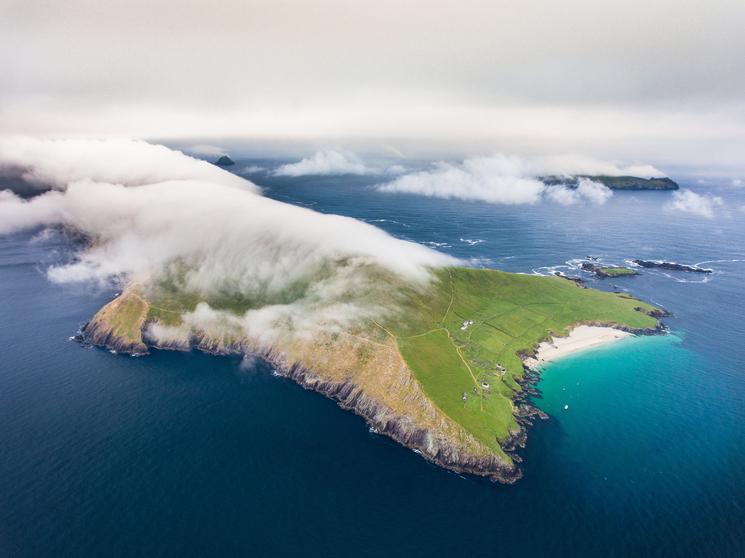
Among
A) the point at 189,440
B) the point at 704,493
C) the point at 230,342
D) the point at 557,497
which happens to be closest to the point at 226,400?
the point at 189,440

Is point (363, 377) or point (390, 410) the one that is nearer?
point (390, 410)

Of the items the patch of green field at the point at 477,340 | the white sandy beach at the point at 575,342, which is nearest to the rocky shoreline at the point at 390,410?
the patch of green field at the point at 477,340

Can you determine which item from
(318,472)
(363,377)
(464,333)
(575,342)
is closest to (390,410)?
(363,377)

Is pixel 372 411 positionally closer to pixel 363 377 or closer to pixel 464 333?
pixel 363 377

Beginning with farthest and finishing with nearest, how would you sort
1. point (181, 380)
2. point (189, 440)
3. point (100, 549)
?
point (181, 380) < point (189, 440) < point (100, 549)

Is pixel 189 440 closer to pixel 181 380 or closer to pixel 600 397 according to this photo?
pixel 181 380

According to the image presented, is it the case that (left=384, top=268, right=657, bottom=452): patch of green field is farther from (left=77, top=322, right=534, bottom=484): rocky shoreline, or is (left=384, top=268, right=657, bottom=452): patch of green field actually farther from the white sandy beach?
(left=77, top=322, right=534, bottom=484): rocky shoreline

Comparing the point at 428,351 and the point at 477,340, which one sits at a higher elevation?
the point at 428,351

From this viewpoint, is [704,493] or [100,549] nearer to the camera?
[100,549]

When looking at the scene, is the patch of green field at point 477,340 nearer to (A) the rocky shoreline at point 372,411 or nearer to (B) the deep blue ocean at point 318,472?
(A) the rocky shoreline at point 372,411
